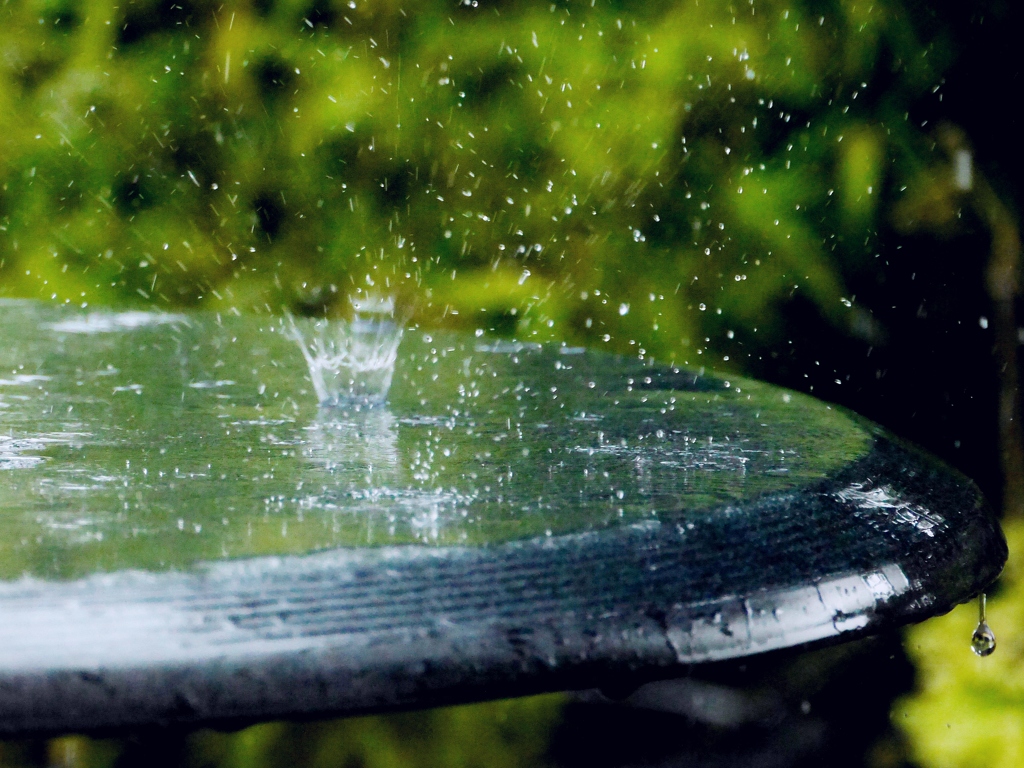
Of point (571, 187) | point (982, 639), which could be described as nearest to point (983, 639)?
point (982, 639)

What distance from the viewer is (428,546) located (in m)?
0.64

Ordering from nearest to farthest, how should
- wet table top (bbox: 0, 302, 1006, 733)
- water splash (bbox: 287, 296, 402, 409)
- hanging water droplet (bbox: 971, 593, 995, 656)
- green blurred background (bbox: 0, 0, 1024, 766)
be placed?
1. wet table top (bbox: 0, 302, 1006, 733)
2. hanging water droplet (bbox: 971, 593, 995, 656)
3. water splash (bbox: 287, 296, 402, 409)
4. green blurred background (bbox: 0, 0, 1024, 766)

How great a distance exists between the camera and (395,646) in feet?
1.80

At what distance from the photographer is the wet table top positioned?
1.76 feet

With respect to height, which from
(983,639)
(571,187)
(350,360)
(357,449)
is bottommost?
(983,639)

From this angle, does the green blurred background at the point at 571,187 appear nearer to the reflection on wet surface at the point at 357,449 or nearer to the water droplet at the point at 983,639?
the reflection on wet surface at the point at 357,449

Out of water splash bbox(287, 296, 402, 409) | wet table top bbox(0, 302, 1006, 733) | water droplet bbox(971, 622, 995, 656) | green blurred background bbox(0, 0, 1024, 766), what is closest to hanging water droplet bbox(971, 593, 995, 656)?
water droplet bbox(971, 622, 995, 656)

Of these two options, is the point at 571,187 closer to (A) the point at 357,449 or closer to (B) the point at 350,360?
(B) the point at 350,360

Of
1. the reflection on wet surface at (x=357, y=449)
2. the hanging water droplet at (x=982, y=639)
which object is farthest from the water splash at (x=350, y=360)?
the hanging water droplet at (x=982, y=639)

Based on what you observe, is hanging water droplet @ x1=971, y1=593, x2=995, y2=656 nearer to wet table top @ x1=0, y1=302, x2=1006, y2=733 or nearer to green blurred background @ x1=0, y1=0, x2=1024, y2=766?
wet table top @ x1=0, y1=302, x2=1006, y2=733

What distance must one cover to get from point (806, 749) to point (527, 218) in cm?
132

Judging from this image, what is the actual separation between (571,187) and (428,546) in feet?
6.34

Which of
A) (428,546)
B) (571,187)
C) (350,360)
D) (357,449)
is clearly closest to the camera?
(428,546)

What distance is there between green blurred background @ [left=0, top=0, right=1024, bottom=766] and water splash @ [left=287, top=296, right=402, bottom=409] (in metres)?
0.93
